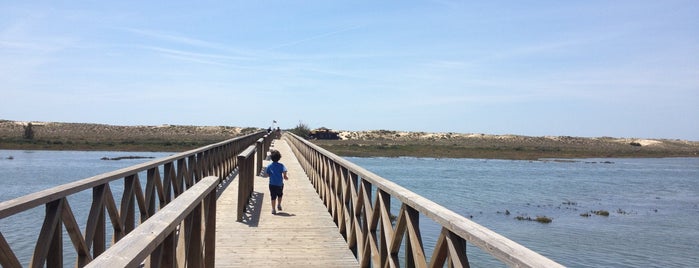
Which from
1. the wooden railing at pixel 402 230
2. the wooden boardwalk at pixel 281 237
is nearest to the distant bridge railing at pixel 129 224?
the wooden boardwalk at pixel 281 237

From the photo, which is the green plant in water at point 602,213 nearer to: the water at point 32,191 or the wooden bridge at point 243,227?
the wooden bridge at point 243,227

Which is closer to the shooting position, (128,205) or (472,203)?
(128,205)

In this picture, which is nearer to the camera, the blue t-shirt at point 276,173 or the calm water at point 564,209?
the blue t-shirt at point 276,173

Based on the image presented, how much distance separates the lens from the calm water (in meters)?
13.8

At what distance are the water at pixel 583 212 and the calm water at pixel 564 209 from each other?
0.03 m

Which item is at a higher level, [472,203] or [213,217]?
[213,217]

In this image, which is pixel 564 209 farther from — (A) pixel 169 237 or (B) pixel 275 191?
(A) pixel 169 237

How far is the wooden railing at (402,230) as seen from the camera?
3.05 metres

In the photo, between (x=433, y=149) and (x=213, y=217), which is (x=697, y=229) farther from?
(x=433, y=149)

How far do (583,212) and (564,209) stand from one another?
92 centimetres

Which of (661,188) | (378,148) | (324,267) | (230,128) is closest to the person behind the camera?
(324,267)

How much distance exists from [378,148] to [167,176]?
61.7 meters

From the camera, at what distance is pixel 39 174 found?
3095 centimetres

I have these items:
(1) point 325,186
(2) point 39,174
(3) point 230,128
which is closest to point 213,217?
(1) point 325,186
